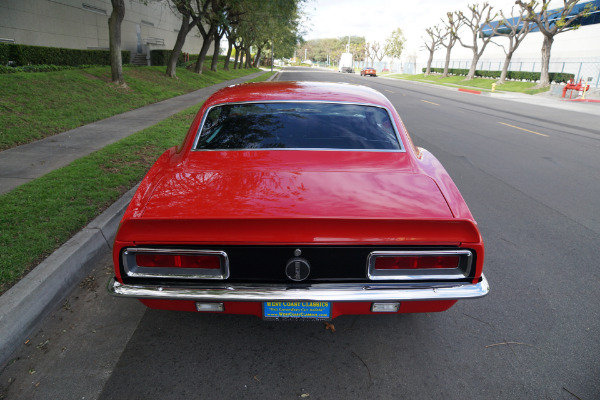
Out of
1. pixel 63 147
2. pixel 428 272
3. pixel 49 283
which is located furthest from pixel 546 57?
pixel 49 283

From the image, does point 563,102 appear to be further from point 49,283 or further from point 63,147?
point 49,283

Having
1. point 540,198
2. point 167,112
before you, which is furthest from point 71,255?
point 167,112

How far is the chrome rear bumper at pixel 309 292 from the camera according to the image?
2.12 meters

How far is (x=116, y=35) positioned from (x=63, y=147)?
28.4 ft

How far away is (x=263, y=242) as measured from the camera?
2045 mm

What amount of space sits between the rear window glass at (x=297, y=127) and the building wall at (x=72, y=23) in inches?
687

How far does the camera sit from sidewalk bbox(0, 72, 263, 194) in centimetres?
549

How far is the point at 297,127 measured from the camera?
316 centimetres

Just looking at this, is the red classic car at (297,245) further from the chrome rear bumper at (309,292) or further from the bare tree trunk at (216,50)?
the bare tree trunk at (216,50)

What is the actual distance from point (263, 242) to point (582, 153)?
928 centimetres

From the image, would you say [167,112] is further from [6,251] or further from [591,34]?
[591,34]

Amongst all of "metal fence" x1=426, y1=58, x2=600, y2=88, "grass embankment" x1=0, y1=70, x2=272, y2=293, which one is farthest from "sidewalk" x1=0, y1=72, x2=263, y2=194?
"metal fence" x1=426, y1=58, x2=600, y2=88

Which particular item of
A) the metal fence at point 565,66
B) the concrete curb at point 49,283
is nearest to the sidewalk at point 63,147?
the concrete curb at point 49,283

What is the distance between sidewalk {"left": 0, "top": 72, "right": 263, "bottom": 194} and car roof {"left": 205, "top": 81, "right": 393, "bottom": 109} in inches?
125
